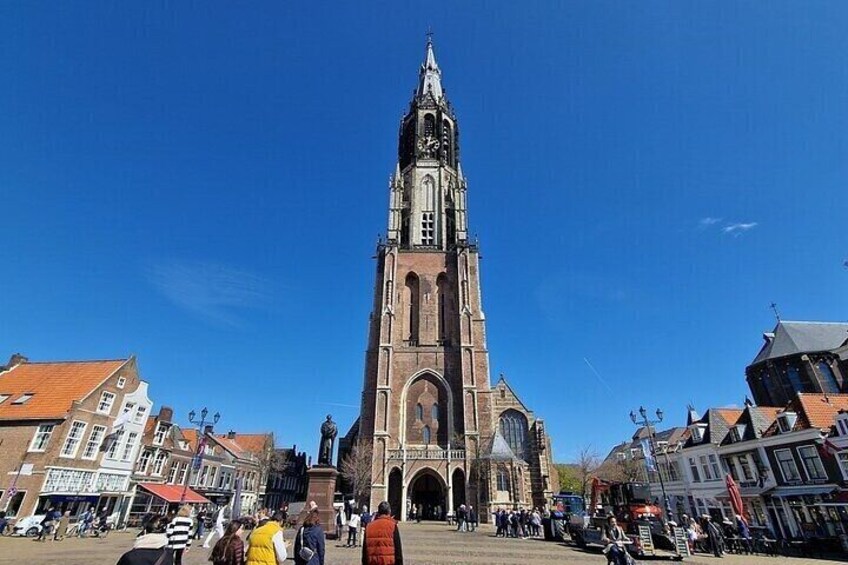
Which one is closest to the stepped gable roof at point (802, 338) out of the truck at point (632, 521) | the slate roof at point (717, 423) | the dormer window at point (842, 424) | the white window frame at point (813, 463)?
the slate roof at point (717, 423)

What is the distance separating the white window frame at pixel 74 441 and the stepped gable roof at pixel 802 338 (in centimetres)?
5145

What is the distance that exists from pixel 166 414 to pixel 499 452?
25423mm

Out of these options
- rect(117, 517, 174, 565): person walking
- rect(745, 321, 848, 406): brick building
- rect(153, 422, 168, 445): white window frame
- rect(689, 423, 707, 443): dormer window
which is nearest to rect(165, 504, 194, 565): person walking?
rect(117, 517, 174, 565): person walking

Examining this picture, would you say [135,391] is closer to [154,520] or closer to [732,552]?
[154,520]

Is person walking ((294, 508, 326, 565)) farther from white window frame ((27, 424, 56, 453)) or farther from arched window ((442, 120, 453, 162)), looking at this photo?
arched window ((442, 120, 453, 162))

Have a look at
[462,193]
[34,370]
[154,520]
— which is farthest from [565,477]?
[154,520]

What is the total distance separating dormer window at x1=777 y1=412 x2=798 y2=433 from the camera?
23.5 m

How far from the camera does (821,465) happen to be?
21453 millimetres

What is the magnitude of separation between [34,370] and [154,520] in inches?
1285

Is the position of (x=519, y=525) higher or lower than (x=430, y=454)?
lower

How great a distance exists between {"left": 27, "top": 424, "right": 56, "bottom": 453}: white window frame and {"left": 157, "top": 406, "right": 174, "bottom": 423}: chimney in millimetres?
8922

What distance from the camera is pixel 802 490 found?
21656 millimetres

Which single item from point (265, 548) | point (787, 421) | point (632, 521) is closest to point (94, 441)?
point (265, 548)

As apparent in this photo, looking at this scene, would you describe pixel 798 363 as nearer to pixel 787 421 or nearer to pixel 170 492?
pixel 787 421
